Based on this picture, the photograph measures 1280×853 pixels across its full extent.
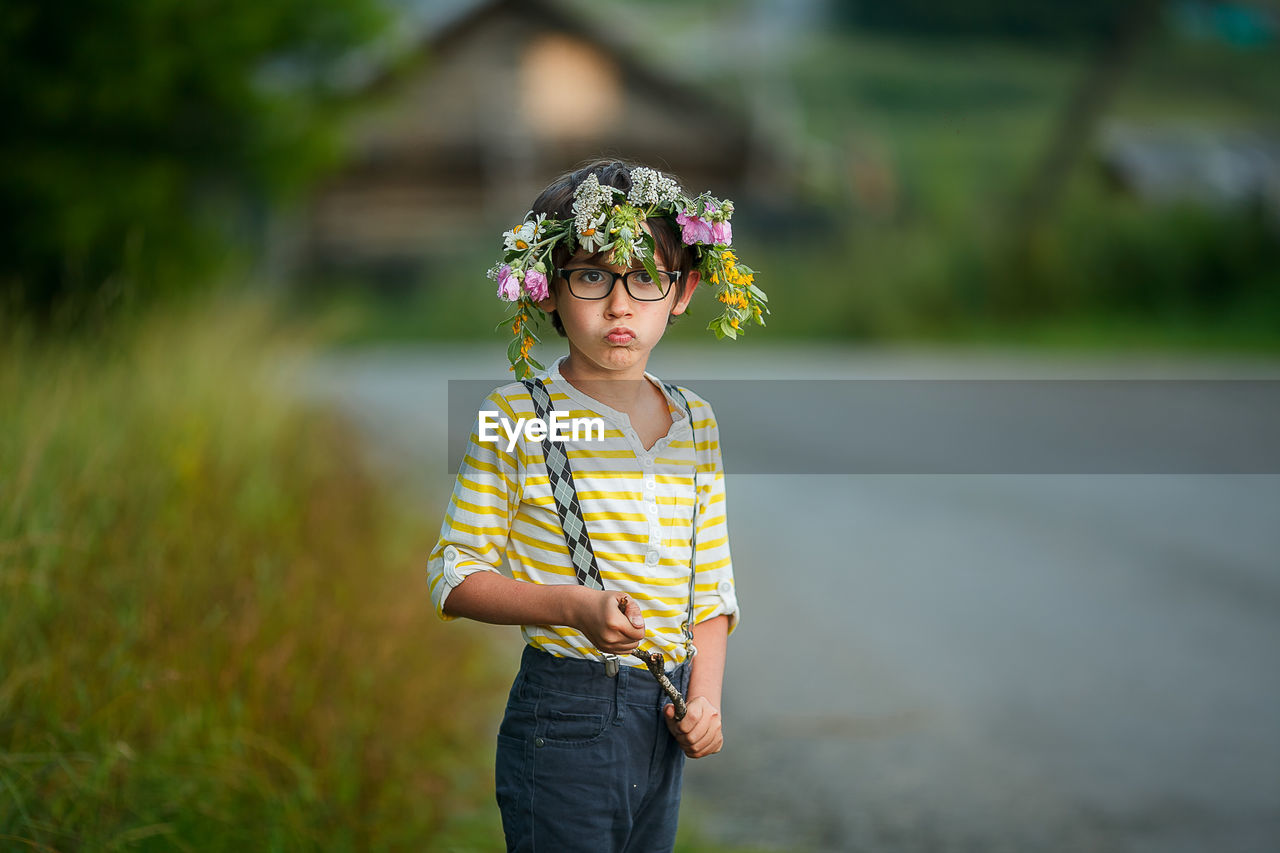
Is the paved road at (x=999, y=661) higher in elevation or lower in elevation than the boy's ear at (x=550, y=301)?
lower

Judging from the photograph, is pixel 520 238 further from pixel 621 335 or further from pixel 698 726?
pixel 698 726

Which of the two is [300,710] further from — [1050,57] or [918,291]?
[1050,57]

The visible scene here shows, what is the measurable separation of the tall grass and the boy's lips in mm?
1521

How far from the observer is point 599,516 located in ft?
6.60

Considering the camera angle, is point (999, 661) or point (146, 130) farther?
point (146, 130)

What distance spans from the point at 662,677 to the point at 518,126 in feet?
98.5

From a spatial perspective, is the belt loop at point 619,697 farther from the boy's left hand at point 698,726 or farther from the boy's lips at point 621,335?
the boy's lips at point 621,335

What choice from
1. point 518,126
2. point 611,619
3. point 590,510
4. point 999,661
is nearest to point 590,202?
point 590,510

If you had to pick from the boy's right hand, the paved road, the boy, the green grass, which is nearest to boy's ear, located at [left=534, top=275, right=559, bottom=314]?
the boy

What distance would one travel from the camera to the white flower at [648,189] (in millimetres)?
1986

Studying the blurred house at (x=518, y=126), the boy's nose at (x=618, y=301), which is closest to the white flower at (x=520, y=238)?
the boy's nose at (x=618, y=301)

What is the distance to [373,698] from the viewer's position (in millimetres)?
3988

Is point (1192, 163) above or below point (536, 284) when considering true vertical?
above

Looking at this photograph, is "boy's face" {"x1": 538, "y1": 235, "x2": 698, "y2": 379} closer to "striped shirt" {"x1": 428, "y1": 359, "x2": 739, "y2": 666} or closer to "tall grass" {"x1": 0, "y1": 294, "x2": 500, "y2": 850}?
"striped shirt" {"x1": 428, "y1": 359, "x2": 739, "y2": 666}
